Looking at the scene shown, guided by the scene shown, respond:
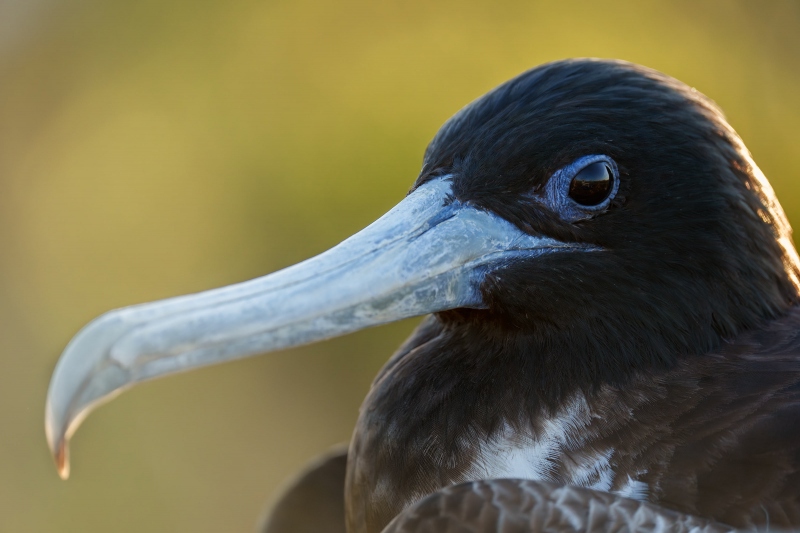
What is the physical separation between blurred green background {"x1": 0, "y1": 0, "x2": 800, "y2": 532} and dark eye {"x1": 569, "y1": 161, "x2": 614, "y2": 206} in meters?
1.53

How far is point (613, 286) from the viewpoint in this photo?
74 cm

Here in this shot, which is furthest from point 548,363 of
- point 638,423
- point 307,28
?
point 307,28

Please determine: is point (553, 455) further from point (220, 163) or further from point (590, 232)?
point (220, 163)

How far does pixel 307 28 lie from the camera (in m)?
2.46

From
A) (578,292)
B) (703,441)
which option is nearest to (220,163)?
(578,292)

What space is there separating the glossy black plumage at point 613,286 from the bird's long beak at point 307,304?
0.02 meters

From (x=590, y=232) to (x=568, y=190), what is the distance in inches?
1.6

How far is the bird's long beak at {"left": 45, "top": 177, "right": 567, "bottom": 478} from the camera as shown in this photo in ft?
2.00

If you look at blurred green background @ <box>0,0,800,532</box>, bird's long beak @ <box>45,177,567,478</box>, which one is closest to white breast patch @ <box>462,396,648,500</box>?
bird's long beak @ <box>45,177,567,478</box>

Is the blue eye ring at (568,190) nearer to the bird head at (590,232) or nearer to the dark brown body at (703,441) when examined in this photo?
the bird head at (590,232)

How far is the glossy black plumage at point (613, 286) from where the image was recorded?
0.72m

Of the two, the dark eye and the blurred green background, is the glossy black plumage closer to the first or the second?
the dark eye

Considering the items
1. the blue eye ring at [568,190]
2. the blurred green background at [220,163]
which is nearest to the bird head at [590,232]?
the blue eye ring at [568,190]

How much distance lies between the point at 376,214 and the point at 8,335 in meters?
1.06
